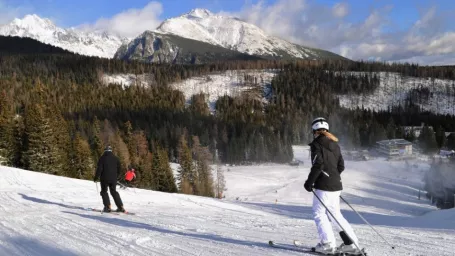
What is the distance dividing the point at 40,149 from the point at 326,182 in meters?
42.1

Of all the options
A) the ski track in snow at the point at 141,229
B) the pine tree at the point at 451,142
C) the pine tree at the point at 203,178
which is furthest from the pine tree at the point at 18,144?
the pine tree at the point at 451,142

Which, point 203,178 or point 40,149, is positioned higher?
point 40,149

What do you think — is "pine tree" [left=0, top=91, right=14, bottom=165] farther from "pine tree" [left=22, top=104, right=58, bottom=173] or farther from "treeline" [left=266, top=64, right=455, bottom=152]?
"treeline" [left=266, top=64, right=455, bottom=152]

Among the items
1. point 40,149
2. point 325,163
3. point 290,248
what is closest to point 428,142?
point 40,149

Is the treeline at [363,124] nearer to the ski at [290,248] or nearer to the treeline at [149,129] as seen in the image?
the treeline at [149,129]

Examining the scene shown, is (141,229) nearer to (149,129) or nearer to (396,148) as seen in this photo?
(149,129)

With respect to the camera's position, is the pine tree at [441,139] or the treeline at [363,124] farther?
the treeline at [363,124]

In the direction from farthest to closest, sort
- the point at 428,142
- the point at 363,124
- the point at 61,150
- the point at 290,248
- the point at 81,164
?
the point at 363,124
the point at 428,142
the point at 81,164
the point at 61,150
the point at 290,248

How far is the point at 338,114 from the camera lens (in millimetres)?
183625

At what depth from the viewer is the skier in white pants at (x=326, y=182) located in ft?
24.6

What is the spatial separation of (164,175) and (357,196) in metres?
38.7

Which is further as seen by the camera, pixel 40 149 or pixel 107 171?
pixel 40 149

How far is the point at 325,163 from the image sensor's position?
7562mm

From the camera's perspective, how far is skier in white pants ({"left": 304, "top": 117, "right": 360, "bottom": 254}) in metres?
7.50
